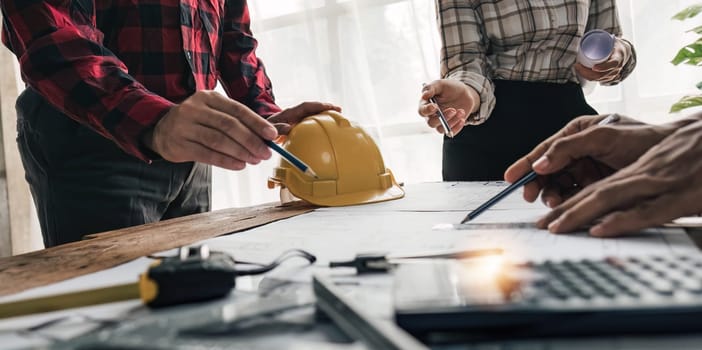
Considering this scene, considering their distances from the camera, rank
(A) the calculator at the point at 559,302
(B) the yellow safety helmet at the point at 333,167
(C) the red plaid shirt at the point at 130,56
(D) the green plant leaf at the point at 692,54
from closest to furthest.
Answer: (A) the calculator at the point at 559,302 → (C) the red plaid shirt at the point at 130,56 → (B) the yellow safety helmet at the point at 333,167 → (D) the green plant leaf at the point at 692,54

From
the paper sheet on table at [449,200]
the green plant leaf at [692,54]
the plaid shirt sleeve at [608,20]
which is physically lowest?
the paper sheet on table at [449,200]

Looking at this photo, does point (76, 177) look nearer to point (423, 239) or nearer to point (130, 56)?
point (130, 56)

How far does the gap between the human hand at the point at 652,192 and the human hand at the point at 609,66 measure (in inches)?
32.2

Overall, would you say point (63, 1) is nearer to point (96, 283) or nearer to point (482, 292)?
point (96, 283)

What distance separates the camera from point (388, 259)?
0.55 meters

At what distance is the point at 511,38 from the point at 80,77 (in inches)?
43.1

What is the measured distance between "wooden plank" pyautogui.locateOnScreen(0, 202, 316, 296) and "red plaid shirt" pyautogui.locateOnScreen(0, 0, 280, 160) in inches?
5.6

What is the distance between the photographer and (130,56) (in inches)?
49.2

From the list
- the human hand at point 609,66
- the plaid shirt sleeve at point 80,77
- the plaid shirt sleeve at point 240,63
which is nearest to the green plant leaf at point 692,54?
the human hand at point 609,66

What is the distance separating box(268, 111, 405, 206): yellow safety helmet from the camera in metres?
1.16

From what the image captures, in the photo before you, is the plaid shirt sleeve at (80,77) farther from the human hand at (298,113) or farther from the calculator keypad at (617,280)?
the calculator keypad at (617,280)

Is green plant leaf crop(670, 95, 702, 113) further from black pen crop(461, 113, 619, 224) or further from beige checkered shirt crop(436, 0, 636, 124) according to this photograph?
black pen crop(461, 113, 619, 224)

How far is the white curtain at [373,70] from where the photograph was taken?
7.09 ft

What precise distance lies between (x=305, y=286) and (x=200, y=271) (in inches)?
3.7
